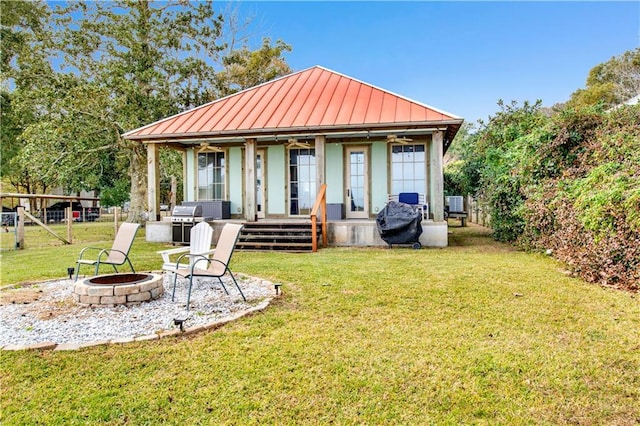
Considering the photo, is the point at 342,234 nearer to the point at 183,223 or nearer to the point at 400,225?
the point at 400,225

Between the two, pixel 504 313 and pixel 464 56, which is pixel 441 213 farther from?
pixel 464 56

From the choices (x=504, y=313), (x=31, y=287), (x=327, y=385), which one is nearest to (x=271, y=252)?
(x=31, y=287)

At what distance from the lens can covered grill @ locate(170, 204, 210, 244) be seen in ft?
35.0

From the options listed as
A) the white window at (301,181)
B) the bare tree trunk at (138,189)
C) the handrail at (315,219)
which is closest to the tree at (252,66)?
the bare tree trunk at (138,189)

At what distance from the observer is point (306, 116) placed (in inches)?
415

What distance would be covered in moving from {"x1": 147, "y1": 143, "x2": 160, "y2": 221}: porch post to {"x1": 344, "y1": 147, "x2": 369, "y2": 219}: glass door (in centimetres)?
558

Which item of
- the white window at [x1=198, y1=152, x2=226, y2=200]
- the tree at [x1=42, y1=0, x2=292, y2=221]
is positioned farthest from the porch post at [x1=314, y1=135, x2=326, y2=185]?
the tree at [x1=42, y1=0, x2=292, y2=221]

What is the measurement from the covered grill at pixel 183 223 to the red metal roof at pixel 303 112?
6.84ft

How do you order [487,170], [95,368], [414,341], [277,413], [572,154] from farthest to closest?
1. [487,170]
2. [572,154]
3. [414,341]
4. [95,368]
5. [277,413]

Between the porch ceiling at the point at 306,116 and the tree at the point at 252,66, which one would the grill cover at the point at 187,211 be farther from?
the tree at the point at 252,66

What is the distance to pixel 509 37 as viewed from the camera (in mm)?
17000

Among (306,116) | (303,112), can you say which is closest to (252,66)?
(303,112)

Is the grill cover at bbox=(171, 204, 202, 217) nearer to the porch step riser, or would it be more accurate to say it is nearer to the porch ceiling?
the porch step riser

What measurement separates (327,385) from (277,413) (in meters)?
0.43
